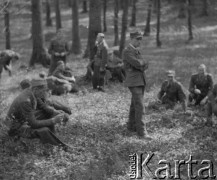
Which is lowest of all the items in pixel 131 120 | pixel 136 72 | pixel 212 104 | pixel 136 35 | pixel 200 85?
pixel 131 120

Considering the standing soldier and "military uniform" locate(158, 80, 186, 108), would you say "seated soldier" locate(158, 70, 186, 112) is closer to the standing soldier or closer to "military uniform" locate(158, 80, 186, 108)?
"military uniform" locate(158, 80, 186, 108)

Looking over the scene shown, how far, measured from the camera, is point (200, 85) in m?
13.8

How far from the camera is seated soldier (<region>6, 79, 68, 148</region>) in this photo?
369 inches

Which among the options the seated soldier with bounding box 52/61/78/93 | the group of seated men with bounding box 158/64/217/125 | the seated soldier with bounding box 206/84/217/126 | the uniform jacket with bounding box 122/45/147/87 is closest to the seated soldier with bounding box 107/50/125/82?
the seated soldier with bounding box 52/61/78/93

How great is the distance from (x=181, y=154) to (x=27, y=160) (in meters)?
3.55

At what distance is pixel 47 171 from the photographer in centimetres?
868

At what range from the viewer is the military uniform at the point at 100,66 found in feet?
52.3

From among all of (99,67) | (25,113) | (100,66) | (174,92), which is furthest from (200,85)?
(25,113)

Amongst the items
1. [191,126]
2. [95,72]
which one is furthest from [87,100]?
[191,126]

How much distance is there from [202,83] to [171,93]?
3.56ft

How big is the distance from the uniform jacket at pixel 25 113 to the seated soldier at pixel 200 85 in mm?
5983

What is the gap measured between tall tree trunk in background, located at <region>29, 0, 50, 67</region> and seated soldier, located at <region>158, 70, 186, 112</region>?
1075 centimetres

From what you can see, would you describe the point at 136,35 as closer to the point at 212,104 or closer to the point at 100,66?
the point at 212,104

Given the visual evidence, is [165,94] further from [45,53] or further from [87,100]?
[45,53]
